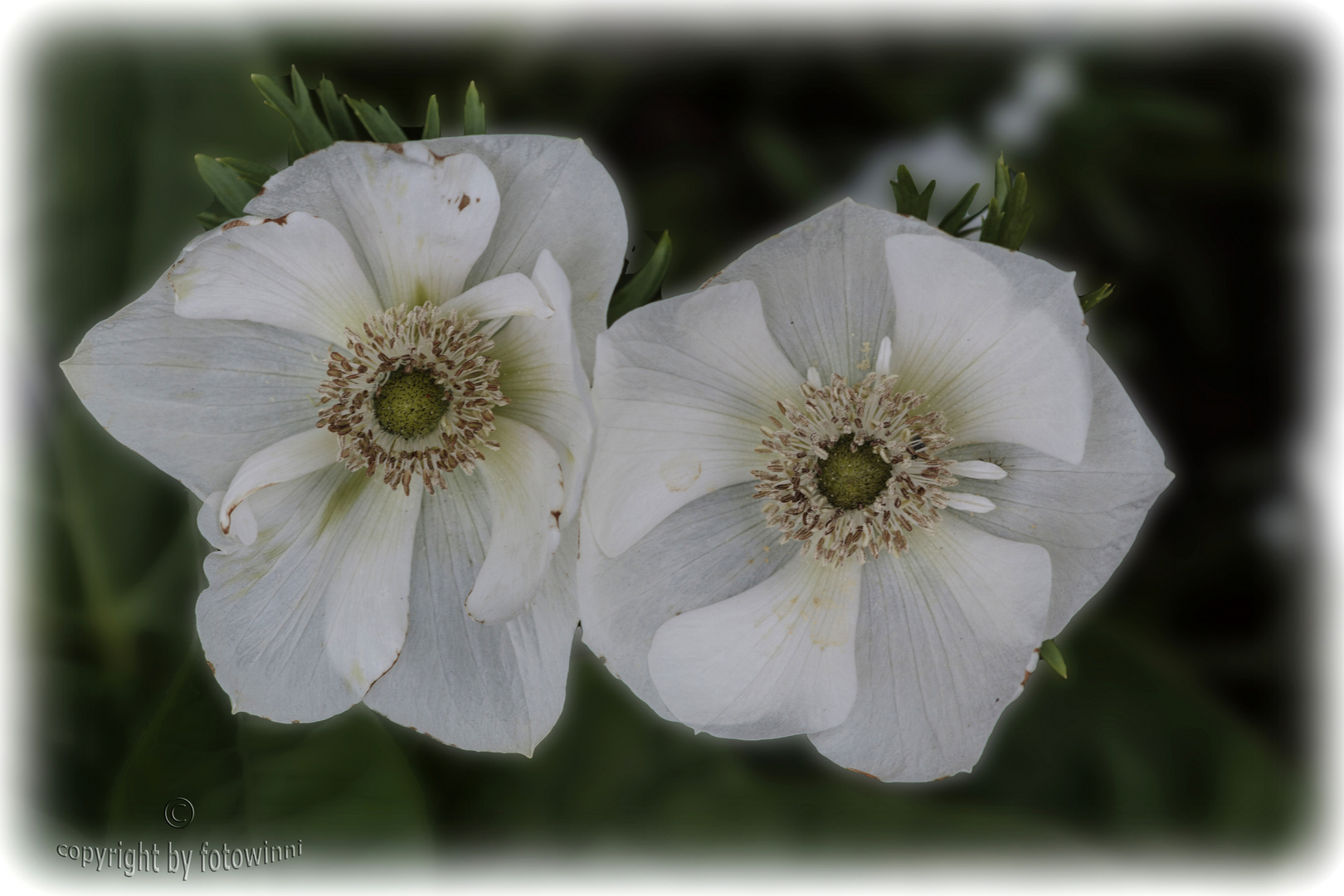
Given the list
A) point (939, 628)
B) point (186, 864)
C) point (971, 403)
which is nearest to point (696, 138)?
point (971, 403)

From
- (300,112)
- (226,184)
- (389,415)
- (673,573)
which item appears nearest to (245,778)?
(389,415)

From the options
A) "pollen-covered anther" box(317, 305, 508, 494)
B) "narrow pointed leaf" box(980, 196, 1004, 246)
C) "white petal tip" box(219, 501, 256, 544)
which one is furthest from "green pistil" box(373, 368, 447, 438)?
"narrow pointed leaf" box(980, 196, 1004, 246)

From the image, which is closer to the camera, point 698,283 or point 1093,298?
point 1093,298

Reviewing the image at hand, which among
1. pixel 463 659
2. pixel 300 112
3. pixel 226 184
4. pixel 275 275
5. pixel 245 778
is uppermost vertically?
pixel 300 112

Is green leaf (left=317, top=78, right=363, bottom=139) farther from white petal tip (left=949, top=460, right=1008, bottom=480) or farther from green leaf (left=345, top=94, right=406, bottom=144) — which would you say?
white petal tip (left=949, top=460, right=1008, bottom=480)

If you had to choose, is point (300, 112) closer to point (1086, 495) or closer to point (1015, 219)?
point (1015, 219)

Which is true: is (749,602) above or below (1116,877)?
above

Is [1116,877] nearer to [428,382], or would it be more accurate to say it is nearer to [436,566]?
[436,566]
